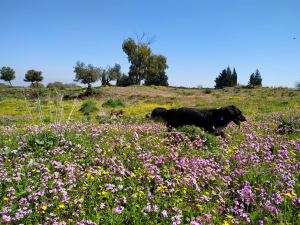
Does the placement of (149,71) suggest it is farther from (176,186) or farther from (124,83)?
(176,186)

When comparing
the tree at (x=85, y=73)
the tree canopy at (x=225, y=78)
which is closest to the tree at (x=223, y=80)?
the tree canopy at (x=225, y=78)

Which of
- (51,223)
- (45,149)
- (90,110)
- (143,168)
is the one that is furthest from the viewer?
(90,110)

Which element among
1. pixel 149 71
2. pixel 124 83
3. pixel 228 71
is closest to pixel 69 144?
pixel 149 71

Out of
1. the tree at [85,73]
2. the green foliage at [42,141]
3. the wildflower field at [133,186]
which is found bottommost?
the wildflower field at [133,186]

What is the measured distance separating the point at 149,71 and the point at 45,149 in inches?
2348

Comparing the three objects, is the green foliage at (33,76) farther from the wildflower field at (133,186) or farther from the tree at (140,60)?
the wildflower field at (133,186)

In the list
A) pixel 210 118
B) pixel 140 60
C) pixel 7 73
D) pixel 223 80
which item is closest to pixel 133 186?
pixel 210 118

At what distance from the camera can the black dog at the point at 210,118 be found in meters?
7.55

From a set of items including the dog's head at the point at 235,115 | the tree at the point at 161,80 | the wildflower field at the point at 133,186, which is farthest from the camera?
the tree at the point at 161,80

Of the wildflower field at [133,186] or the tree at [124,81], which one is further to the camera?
the tree at [124,81]

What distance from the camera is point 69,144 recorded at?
4.70 metres

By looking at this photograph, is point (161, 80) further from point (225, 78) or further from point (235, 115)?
point (235, 115)

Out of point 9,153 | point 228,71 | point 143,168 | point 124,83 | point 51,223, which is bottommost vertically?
point 51,223

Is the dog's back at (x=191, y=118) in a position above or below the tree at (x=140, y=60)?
below
